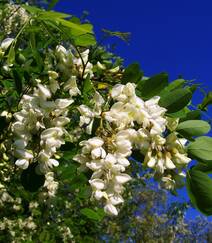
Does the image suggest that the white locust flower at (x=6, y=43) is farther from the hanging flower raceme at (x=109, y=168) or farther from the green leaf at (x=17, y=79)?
the hanging flower raceme at (x=109, y=168)

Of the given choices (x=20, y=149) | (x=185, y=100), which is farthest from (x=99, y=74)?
(x=20, y=149)

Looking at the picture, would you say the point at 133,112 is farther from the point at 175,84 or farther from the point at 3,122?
the point at 3,122

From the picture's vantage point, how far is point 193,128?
4.19 ft

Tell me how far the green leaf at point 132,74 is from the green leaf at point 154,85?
0.03 meters

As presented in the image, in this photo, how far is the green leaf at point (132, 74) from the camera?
4.32 feet

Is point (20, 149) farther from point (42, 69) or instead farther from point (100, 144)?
point (42, 69)

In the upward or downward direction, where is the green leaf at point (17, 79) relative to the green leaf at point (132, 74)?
downward

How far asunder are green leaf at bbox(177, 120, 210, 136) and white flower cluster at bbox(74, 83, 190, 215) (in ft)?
0.12

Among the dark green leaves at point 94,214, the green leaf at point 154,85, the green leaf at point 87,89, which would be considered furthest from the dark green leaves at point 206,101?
the dark green leaves at point 94,214

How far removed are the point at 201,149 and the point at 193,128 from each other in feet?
0.19

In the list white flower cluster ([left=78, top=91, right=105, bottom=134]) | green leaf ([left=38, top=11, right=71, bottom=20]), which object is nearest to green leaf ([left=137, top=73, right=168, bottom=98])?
white flower cluster ([left=78, top=91, right=105, bottom=134])

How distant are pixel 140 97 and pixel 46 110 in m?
0.27

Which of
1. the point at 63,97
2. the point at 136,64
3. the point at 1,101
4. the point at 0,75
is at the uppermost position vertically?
the point at 136,64

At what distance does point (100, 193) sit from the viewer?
1.10 metres
